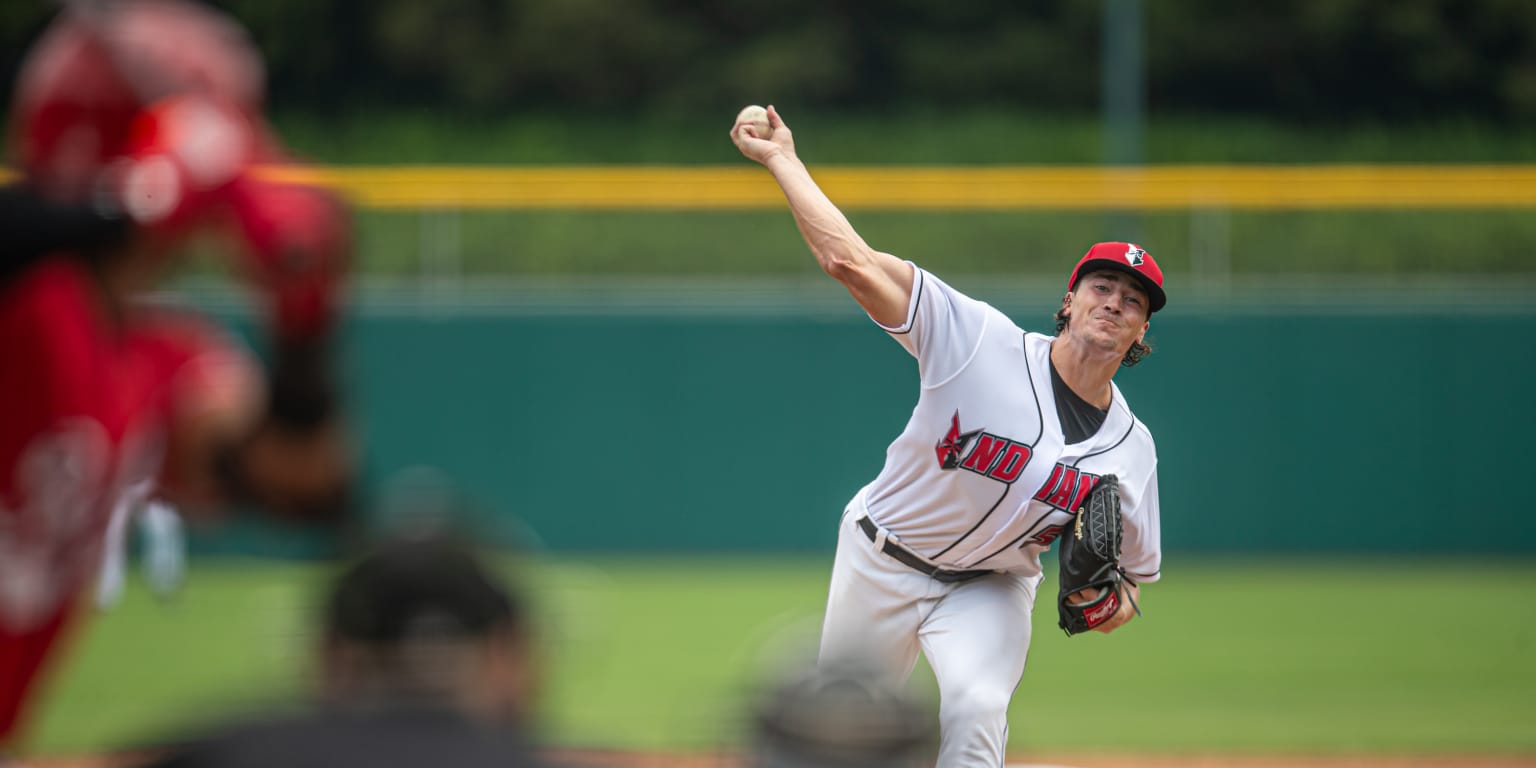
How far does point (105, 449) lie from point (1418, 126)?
68.3ft

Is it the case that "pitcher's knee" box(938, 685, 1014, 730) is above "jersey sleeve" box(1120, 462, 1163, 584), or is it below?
below

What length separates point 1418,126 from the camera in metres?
21.0

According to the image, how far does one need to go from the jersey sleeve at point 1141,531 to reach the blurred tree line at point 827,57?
17.6m

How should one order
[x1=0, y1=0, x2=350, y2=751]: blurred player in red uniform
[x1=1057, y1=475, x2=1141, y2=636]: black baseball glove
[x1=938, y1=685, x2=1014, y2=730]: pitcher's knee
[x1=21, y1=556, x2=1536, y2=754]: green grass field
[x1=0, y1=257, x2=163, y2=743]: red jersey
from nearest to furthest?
[x1=0, y1=0, x2=350, y2=751]: blurred player in red uniform, [x1=0, y1=257, x2=163, y2=743]: red jersey, [x1=938, y1=685, x2=1014, y2=730]: pitcher's knee, [x1=1057, y1=475, x2=1141, y2=636]: black baseball glove, [x1=21, y1=556, x2=1536, y2=754]: green grass field

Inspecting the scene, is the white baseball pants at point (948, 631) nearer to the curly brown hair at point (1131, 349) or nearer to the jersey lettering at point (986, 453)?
the jersey lettering at point (986, 453)

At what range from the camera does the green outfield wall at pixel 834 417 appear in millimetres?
11922

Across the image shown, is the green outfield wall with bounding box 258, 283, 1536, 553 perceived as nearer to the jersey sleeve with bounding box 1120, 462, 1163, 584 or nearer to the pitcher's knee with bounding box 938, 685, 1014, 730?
the jersey sleeve with bounding box 1120, 462, 1163, 584

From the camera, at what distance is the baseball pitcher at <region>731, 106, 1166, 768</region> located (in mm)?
4578

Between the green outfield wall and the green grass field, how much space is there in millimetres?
348

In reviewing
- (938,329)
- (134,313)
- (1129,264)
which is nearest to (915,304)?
(938,329)

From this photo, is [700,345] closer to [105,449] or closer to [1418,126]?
[105,449]

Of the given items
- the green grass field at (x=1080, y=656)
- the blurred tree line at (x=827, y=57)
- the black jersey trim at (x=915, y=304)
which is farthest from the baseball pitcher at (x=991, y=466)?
the blurred tree line at (x=827, y=57)

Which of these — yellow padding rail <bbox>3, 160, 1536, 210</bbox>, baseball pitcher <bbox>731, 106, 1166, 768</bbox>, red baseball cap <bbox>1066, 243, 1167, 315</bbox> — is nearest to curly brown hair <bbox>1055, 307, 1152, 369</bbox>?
baseball pitcher <bbox>731, 106, 1166, 768</bbox>

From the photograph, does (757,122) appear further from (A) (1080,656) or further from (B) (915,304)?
(A) (1080,656)
